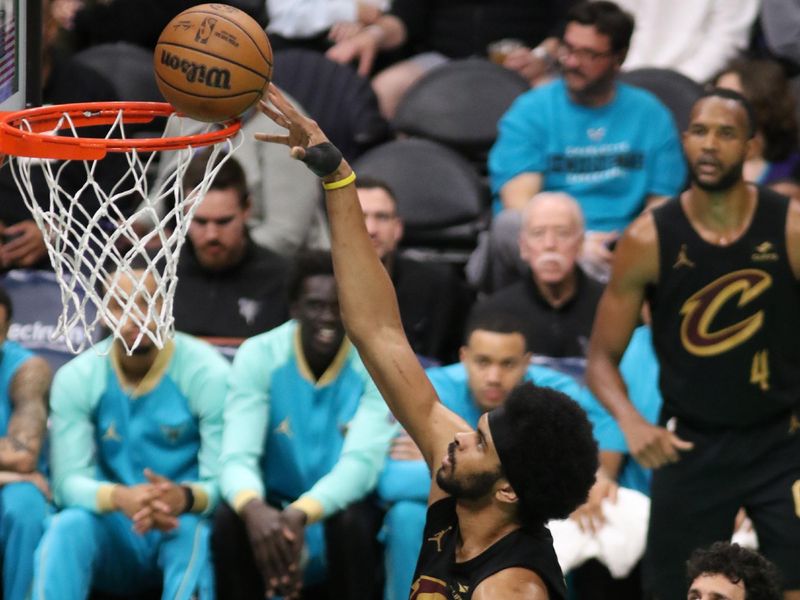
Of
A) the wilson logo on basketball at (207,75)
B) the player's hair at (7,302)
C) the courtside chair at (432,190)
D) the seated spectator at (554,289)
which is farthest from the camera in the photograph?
the courtside chair at (432,190)

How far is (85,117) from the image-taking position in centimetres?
443

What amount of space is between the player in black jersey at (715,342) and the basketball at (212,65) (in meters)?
2.03

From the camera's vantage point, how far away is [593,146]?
7266mm

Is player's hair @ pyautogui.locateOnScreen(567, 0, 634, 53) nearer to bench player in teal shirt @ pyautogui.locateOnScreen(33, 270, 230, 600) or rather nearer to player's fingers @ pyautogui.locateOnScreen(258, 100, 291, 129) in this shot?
bench player in teal shirt @ pyautogui.locateOnScreen(33, 270, 230, 600)

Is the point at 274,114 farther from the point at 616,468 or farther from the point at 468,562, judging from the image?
the point at 616,468

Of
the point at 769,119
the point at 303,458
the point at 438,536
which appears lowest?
the point at 303,458

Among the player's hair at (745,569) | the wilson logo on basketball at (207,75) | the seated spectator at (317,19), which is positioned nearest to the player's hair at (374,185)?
the seated spectator at (317,19)

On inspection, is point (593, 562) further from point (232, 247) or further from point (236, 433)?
point (232, 247)

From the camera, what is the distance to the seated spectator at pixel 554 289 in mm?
6469

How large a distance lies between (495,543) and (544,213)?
3.00 meters

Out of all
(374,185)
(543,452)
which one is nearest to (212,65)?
(543,452)

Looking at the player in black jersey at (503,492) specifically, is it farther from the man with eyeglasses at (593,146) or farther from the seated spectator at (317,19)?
the seated spectator at (317,19)

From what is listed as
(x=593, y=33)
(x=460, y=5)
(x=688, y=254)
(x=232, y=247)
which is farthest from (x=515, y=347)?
(x=460, y=5)

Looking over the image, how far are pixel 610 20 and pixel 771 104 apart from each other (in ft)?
2.61
